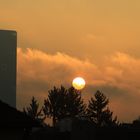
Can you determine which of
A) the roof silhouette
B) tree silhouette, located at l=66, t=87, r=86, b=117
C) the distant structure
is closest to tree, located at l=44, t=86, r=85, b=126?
tree silhouette, located at l=66, t=87, r=86, b=117

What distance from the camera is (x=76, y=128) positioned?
116 feet

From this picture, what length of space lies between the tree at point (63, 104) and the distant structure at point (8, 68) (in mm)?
30814

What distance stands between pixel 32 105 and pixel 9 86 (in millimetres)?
50116

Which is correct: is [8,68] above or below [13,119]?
above

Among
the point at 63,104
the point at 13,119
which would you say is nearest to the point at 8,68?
the point at 63,104

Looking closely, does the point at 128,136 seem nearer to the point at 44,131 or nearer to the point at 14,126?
the point at 44,131

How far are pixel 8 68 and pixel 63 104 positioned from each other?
3420 centimetres

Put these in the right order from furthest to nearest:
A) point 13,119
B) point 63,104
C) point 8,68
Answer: point 63,104 → point 8,68 → point 13,119

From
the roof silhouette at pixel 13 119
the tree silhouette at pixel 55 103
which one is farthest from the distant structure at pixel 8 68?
the roof silhouette at pixel 13 119

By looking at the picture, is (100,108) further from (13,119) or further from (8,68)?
(13,119)

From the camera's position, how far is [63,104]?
374 feet

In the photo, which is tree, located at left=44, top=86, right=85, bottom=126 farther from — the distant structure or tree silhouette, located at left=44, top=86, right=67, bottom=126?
the distant structure

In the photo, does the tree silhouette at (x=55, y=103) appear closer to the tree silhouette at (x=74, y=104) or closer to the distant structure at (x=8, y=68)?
the tree silhouette at (x=74, y=104)

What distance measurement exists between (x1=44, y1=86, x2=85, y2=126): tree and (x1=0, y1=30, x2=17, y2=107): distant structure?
3081 centimetres
